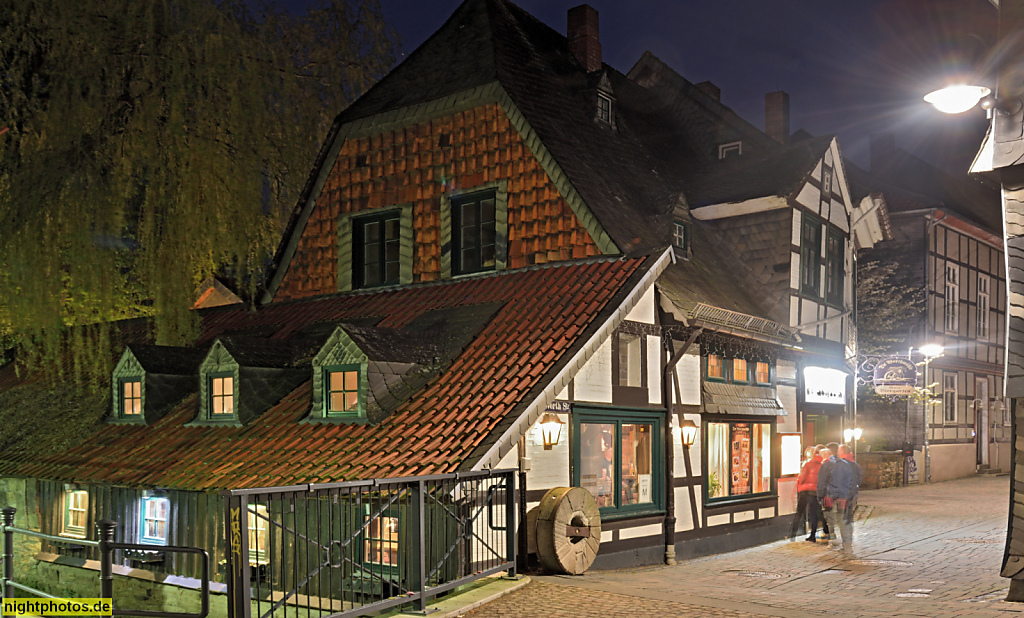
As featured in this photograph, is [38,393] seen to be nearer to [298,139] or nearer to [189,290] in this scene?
[189,290]

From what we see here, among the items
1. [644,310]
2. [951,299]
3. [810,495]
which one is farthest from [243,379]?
[951,299]

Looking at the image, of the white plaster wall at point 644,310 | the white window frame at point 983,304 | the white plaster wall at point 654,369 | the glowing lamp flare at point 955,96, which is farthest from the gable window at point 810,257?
the white window frame at point 983,304

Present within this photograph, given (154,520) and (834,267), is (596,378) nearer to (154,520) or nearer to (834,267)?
(154,520)

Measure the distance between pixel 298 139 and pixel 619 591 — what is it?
1211 centimetres

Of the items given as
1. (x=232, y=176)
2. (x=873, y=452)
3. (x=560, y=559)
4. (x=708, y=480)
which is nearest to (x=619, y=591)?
(x=560, y=559)

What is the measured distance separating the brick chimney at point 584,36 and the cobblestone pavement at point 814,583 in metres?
10.4

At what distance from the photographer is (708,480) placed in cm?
1540

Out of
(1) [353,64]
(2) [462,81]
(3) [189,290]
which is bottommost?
(3) [189,290]

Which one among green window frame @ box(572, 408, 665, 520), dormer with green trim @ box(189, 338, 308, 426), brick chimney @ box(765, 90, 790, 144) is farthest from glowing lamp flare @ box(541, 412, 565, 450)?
brick chimney @ box(765, 90, 790, 144)

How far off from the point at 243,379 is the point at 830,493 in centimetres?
950

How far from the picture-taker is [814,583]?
11680 mm

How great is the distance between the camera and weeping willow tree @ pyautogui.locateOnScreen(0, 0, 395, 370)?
1500 centimetres

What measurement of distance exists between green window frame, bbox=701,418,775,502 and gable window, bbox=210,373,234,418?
7553 millimetres

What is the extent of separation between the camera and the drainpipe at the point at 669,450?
1404cm
